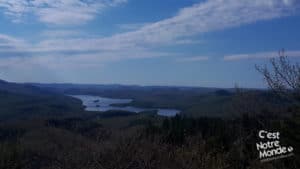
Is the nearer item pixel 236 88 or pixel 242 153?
pixel 242 153

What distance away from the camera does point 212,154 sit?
346 inches

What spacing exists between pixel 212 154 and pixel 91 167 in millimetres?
2669

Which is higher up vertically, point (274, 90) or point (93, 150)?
point (274, 90)

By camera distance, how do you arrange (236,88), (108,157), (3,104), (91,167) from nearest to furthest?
(91,167) < (108,157) < (236,88) < (3,104)

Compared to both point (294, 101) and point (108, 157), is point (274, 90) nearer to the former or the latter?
point (294, 101)

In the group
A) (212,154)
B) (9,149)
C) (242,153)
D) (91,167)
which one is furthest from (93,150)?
(242,153)

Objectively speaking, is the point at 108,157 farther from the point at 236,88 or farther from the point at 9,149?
the point at 236,88

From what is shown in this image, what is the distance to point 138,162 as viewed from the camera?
A: 26.3 feet

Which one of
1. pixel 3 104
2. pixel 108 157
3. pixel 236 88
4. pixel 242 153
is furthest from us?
pixel 3 104

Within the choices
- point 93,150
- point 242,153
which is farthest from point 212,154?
point 93,150

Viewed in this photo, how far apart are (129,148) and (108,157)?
486 mm

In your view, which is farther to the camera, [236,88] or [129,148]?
[236,88]

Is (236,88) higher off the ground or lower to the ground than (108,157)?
higher

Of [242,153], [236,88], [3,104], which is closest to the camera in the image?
[242,153]
